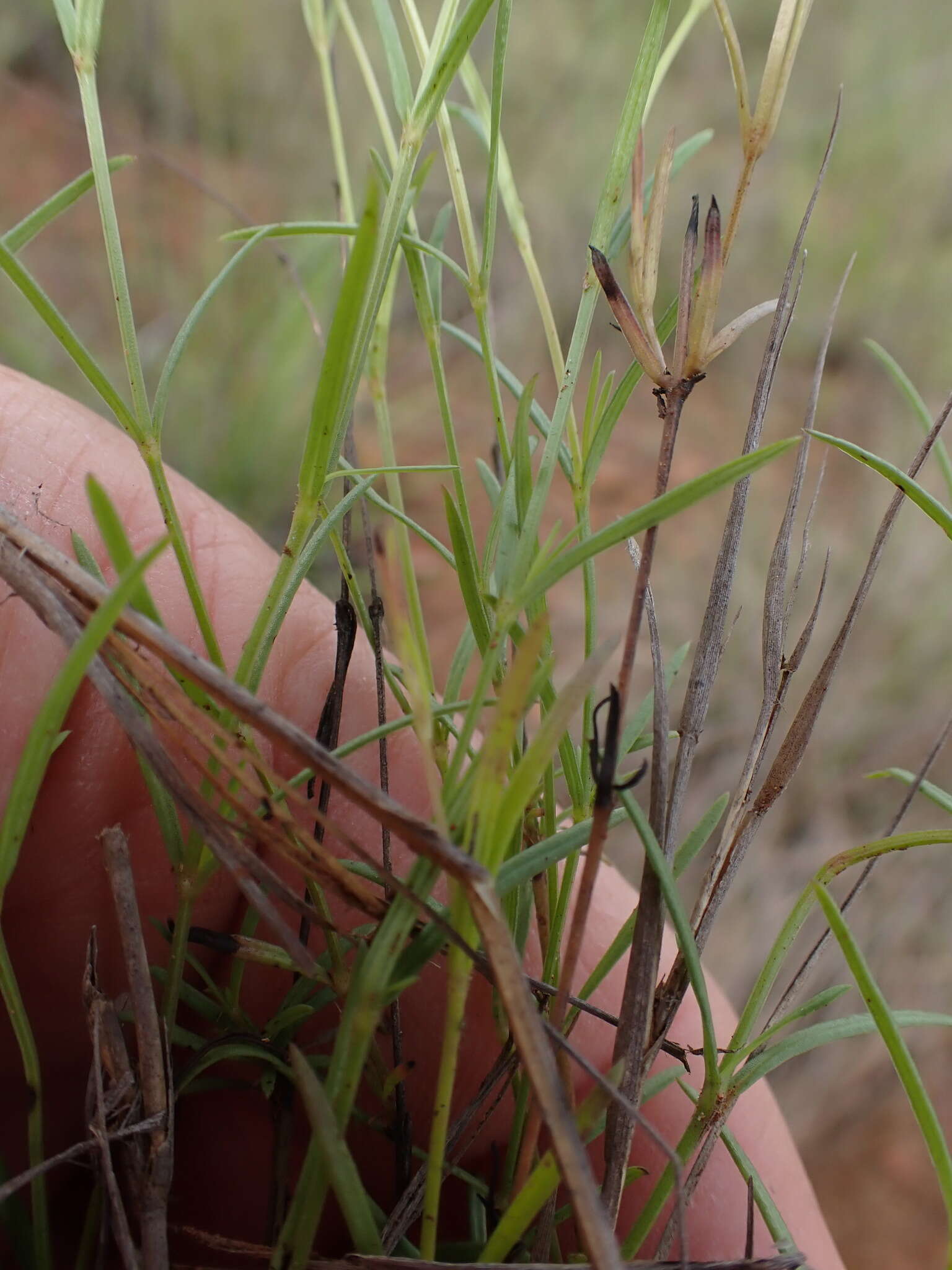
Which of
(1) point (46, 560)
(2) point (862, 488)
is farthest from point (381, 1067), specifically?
→ (2) point (862, 488)

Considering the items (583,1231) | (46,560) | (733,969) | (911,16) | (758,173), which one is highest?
(911,16)

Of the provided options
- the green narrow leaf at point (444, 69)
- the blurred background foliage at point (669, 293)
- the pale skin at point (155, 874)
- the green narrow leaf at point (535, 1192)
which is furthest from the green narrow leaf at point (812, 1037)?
the blurred background foliage at point (669, 293)

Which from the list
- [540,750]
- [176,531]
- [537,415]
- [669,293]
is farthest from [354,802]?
[669,293]

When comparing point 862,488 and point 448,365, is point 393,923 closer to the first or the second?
point 862,488

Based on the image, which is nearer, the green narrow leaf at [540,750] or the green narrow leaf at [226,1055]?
the green narrow leaf at [540,750]

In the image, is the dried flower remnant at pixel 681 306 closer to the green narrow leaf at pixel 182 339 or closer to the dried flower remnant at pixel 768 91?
the dried flower remnant at pixel 768 91

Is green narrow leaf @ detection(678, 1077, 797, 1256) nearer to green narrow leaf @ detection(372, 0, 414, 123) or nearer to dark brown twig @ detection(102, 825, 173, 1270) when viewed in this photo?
dark brown twig @ detection(102, 825, 173, 1270)

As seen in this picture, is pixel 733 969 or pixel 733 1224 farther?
pixel 733 969
